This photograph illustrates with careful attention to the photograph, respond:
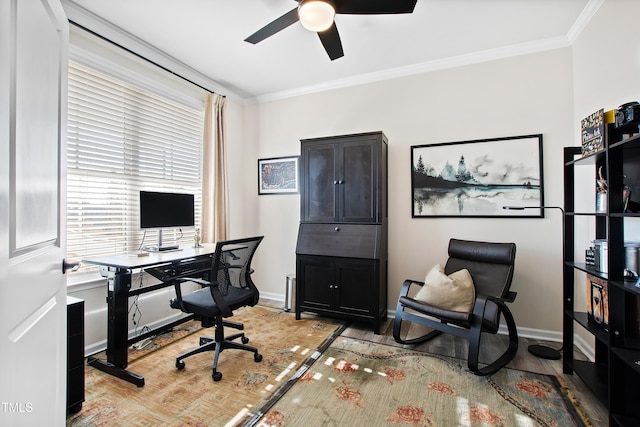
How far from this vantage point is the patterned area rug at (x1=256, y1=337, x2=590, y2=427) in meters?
1.70

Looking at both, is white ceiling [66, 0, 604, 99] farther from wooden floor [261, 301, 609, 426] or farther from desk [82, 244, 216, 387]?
wooden floor [261, 301, 609, 426]

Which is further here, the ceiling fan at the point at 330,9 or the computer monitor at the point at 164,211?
the computer monitor at the point at 164,211

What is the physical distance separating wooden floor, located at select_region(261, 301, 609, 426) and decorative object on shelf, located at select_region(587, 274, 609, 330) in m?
0.47

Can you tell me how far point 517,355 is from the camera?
2.45 m

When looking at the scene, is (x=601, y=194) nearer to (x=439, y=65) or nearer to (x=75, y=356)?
(x=439, y=65)

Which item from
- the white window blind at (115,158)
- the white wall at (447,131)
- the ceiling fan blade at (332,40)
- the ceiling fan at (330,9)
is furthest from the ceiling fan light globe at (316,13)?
the white window blind at (115,158)

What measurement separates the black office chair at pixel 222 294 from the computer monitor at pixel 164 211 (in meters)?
0.78

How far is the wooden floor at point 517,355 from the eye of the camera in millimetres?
1798

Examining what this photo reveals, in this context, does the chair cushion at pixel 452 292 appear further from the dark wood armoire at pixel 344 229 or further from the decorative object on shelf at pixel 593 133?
the decorative object on shelf at pixel 593 133

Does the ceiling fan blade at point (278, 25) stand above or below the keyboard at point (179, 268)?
above

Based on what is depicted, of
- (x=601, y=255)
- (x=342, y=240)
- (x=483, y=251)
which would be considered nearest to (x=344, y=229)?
(x=342, y=240)

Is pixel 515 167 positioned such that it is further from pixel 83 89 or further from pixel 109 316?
pixel 83 89

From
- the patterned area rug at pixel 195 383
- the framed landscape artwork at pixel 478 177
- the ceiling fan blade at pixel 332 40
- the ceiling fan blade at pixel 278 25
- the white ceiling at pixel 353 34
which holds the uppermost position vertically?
the white ceiling at pixel 353 34

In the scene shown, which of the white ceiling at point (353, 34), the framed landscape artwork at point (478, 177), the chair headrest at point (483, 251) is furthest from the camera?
the framed landscape artwork at point (478, 177)
